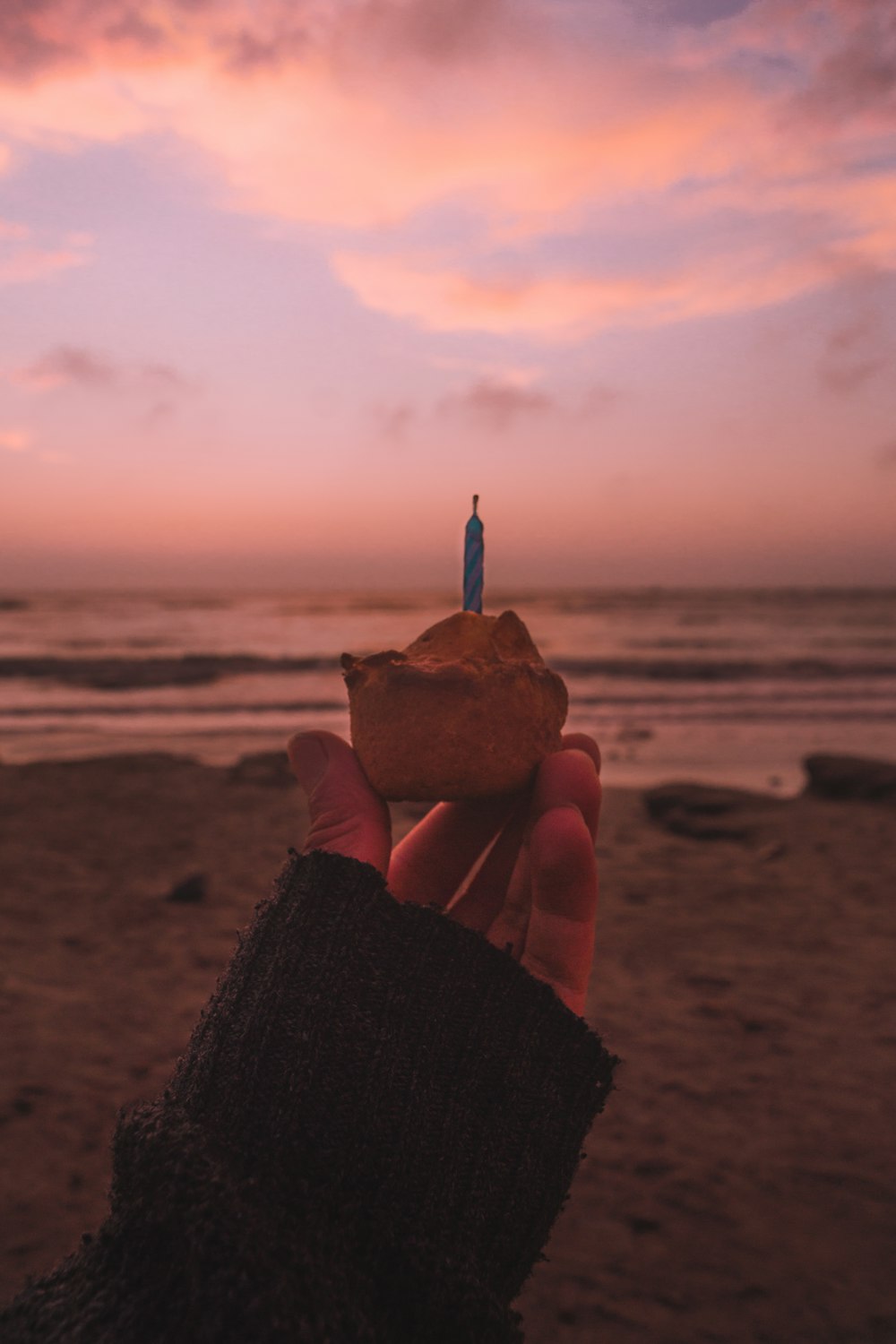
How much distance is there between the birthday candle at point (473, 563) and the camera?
2.04 metres

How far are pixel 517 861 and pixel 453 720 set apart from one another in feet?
1.20

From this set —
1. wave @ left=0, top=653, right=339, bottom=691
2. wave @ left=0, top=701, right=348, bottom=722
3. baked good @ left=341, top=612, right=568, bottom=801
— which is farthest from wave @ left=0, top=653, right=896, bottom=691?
baked good @ left=341, top=612, right=568, bottom=801

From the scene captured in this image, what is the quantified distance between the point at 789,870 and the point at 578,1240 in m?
4.00


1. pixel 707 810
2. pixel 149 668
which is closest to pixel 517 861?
pixel 707 810

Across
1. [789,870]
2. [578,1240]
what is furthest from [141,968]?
[789,870]

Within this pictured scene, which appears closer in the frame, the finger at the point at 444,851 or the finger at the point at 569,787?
the finger at the point at 569,787

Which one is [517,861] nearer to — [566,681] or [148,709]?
[148,709]

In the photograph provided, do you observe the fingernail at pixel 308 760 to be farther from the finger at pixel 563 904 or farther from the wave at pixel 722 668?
the wave at pixel 722 668

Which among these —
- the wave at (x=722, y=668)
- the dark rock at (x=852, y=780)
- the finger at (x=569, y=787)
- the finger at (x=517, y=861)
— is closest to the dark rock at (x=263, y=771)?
the dark rock at (x=852, y=780)

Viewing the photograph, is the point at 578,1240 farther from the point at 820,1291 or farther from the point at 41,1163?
the point at 41,1163

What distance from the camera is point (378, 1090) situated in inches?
56.2

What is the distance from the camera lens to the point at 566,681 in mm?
19562

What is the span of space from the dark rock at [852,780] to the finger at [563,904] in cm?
757

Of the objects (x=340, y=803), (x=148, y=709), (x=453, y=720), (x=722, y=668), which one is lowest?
(x=148, y=709)
